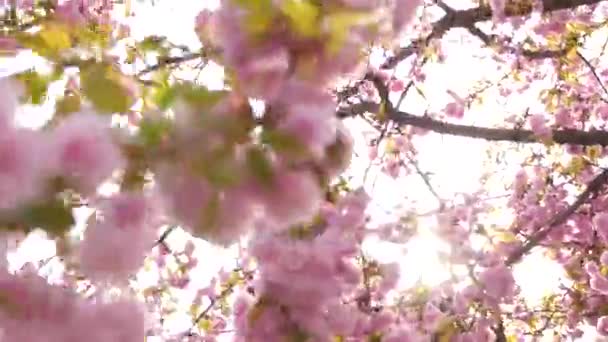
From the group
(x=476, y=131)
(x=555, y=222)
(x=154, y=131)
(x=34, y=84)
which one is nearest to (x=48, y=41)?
(x=34, y=84)

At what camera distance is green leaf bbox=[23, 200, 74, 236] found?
801 millimetres

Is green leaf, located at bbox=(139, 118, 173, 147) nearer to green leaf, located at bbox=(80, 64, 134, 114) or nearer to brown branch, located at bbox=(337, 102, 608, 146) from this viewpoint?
green leaf, located at bbox=(80, 64, 134, 114)

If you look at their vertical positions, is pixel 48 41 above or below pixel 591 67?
below

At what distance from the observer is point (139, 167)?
0.93m

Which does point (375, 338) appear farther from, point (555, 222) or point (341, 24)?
point (555, 222)

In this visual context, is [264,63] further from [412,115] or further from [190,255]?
[190,255]

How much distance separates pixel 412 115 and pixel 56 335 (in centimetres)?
214

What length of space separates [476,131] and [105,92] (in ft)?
7.07

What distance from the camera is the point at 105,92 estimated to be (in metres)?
0.94

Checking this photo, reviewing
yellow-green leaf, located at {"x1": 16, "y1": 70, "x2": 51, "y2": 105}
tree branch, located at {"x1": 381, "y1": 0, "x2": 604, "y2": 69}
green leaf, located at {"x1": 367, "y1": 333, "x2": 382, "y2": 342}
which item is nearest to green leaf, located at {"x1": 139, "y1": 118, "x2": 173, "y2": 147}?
yellow-green leaf, located at {"x1": 16, "y1": 70, "x2": 51, "y2": 105}

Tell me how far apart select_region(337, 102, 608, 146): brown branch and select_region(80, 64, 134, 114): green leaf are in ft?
6.14

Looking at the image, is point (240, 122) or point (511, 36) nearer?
point (240, 122)

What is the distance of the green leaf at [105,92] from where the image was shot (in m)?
0.93

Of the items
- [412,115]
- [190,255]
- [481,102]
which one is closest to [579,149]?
[481,102]
